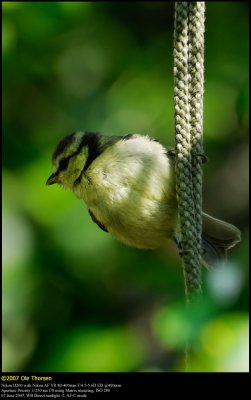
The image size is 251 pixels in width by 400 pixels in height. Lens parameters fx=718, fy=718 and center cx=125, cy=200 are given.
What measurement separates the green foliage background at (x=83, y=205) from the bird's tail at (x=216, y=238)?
75 mm

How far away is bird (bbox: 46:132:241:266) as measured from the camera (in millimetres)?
3146

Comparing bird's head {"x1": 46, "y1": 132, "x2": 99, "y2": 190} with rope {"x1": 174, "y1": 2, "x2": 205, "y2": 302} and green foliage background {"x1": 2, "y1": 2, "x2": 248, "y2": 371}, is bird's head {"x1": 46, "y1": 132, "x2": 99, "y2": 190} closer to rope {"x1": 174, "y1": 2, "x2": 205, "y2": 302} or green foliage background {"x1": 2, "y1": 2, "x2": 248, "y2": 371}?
green foliage background {"x1": 2, "y1": 2, "x2": 248, "y2": 371}

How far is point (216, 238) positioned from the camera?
3537 millimetres

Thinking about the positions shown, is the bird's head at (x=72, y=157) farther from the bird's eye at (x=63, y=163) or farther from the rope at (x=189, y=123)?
the rope at (x=189, y=123)

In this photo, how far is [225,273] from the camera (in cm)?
204

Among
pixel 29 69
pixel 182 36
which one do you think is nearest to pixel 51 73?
pixel 29 69

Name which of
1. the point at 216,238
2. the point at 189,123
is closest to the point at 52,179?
the point at 216,238

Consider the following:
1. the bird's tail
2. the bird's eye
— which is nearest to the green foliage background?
the bird's tail

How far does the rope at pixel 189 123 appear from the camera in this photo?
239 centimetres

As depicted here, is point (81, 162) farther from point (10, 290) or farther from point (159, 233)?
point (10, 290)

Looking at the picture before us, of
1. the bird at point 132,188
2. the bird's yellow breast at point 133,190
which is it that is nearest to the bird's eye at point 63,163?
the bird at point 132,188

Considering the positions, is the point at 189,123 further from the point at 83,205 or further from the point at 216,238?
the point at 83,205

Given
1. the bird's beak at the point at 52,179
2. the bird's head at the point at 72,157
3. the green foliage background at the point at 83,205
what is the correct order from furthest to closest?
the bird's beak at the point at 52,179
the bird's head at the point at 72,157
the green foliage background at the point at 83,205

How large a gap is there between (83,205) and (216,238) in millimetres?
776
